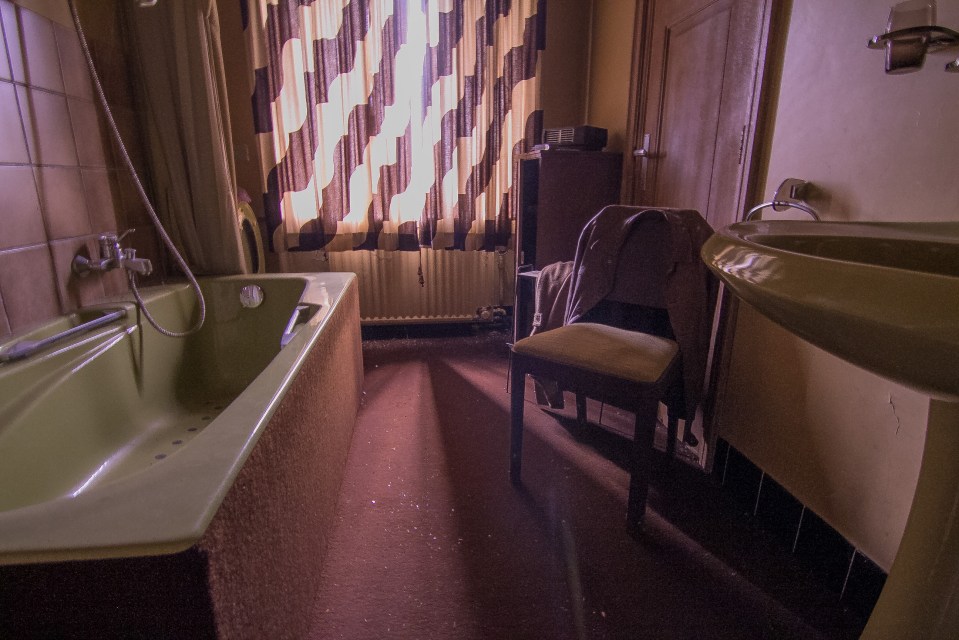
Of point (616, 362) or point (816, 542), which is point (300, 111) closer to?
point (616, 362)

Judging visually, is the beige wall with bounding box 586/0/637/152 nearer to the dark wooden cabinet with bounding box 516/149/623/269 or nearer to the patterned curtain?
the dark wooden cabinet with bounding box 516/149/623/269

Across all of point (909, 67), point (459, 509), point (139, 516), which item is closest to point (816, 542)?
point (459, 509)

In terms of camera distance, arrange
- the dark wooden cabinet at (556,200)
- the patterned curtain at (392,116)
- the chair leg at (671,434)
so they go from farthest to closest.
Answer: the patterned curtain at (392,116) → the dark wooden cabinet at (556,200) → the chair leg at (671,434)

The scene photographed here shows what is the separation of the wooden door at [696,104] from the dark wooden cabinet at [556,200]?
0.41 feet

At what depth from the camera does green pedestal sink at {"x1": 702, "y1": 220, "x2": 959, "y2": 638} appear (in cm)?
33

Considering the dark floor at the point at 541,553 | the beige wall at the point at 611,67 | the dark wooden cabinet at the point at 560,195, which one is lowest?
the dark floor at the point at 541,553

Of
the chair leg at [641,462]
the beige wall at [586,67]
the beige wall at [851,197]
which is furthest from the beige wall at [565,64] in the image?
the chair leg at [641,462]

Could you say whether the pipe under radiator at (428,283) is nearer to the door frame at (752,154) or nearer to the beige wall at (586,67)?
the beige wall at (586,67)

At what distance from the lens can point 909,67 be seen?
2.58 ft

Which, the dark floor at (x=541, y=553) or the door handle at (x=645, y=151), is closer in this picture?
the dark floor at (x=541, y=553)

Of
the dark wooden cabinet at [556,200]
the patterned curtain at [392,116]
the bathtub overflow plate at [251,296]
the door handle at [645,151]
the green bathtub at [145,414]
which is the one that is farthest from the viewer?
the patterned curtain at [392,116]

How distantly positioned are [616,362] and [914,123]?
747 mm

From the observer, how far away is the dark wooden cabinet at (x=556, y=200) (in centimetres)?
218

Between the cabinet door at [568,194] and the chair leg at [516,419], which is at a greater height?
the cabinet door at [568,194]
